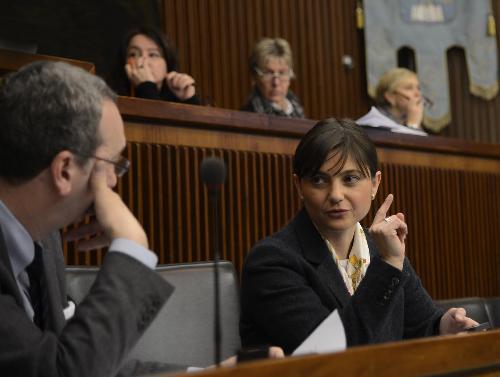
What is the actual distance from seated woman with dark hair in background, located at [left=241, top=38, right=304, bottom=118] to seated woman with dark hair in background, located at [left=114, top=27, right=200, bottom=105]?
552 mm

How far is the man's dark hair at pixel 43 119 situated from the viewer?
1525 millimetres

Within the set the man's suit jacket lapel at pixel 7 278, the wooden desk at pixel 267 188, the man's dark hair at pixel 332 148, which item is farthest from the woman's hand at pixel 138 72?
the man's suit jacket lapel at pixel 7 278

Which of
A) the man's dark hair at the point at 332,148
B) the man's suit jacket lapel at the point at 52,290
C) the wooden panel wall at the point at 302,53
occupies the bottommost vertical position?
the man's suit jacket lapel at the point at 52,290

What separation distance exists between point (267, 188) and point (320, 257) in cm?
145

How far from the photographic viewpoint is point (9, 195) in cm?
157

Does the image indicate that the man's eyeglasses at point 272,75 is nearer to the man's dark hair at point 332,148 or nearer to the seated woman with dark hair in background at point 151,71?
the seated woman with dark hair in background at point 151,71

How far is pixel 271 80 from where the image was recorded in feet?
15.7

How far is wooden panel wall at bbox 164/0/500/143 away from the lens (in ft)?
19.4

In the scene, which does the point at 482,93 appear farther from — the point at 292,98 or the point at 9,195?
the point at 9,195

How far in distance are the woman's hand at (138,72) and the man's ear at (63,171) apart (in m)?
2.63

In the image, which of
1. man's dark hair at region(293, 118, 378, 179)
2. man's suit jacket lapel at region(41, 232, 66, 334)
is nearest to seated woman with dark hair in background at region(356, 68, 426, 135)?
man's dark hair at region(293, 118, 378, 179)

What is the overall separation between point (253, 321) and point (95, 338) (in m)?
1.01

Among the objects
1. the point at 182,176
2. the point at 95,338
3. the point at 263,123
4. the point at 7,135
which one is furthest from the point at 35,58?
the point at 95,338

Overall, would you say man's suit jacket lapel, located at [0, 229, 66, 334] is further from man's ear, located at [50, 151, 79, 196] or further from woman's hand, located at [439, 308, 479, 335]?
woman's hand, located at [439, 308, 479, 335]
